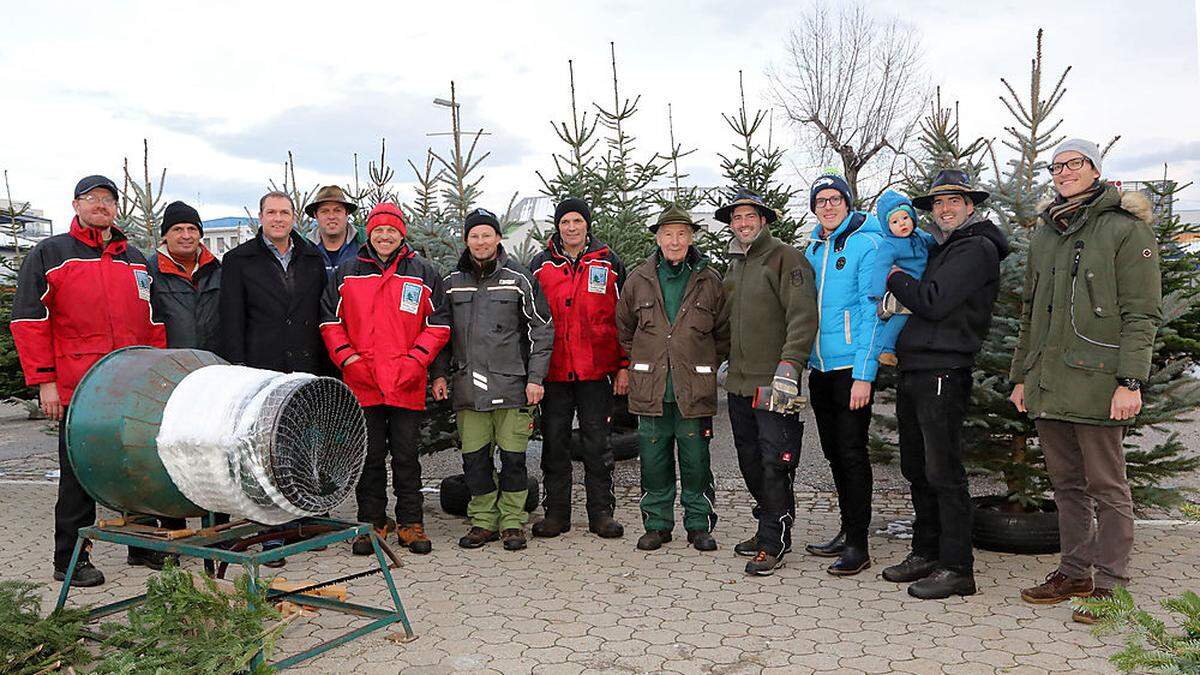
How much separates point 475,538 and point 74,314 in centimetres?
266

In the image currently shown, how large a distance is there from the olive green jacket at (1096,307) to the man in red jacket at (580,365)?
2607 mm

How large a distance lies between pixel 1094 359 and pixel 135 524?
174 inches

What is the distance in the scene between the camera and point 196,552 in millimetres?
3779

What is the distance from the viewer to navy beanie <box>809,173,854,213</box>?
5.07m

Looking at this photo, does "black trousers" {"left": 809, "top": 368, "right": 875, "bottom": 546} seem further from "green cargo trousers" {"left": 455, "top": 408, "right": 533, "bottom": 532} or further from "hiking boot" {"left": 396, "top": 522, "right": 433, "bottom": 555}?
"hiking boot" {"left": 396, "top": 522, "right": 433, "bottom": 555}

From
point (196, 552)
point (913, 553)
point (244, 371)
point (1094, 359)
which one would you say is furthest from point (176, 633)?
point (1094, 359)

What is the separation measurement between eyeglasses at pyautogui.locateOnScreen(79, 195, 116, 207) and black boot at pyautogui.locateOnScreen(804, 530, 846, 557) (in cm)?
459

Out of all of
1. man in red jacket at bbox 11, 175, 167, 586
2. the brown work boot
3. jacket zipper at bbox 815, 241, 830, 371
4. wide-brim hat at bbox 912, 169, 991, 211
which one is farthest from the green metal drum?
the brown work boot

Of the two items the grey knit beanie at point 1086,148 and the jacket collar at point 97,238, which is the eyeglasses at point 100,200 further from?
the grey knit beanie at point 1086,148

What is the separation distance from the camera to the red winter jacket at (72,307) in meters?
5.13

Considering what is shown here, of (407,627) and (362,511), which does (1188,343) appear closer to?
(407,627)

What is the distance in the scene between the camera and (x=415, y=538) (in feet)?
18.9

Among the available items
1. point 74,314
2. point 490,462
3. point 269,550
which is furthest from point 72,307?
Answer: point 490,462

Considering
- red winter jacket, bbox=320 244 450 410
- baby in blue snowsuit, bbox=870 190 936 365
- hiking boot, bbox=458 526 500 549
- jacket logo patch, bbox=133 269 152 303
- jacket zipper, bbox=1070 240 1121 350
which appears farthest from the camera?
hiking boot, bbox=458 526 500 549
